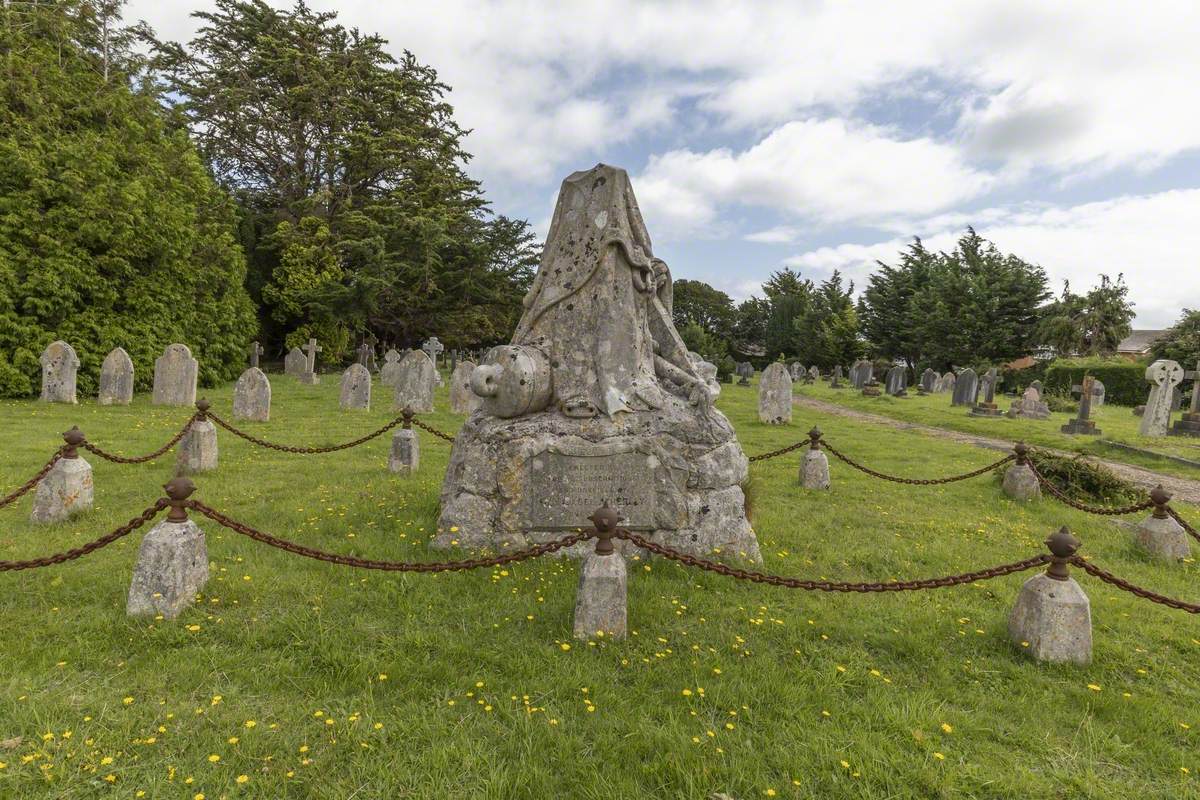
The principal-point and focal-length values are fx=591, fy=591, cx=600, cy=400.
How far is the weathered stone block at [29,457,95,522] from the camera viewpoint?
6.04 meters

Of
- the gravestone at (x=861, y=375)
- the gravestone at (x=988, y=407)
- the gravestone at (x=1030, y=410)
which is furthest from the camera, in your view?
the gravestone at (x=861, y=375)

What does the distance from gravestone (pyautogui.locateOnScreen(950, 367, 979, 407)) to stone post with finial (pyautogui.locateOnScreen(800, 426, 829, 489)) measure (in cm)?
1870

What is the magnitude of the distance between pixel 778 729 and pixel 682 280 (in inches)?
2580

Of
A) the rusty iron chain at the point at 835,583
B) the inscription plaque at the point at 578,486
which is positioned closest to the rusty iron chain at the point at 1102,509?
the rusty iron chain at the point at 835,583

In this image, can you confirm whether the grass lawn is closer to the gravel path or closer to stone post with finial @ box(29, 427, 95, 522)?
the gravel path

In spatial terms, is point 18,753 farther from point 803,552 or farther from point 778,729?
point 803,552

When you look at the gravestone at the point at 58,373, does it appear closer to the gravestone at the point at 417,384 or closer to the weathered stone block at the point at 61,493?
the gravestone at the point at 417,384

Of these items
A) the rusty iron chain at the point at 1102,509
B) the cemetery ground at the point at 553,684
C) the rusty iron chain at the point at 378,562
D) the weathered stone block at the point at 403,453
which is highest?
the rusty iron chain at the point at 1102,509

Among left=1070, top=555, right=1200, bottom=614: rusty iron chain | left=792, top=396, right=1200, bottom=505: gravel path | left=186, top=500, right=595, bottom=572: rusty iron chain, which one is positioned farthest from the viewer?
left=792, top=396, right=1200, bottom=505: gravel path

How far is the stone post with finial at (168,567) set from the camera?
4.09 m

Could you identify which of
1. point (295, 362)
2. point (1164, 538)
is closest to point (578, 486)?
point (1164, 538)

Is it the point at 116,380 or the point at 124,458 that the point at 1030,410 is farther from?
the point at 116,380

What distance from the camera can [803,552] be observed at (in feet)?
20.6

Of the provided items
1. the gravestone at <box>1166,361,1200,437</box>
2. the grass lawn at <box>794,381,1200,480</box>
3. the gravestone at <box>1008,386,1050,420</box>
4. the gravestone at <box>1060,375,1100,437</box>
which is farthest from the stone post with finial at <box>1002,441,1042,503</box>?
the gravestone at <box>1008,386,1050,420</box>
